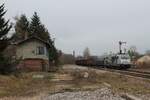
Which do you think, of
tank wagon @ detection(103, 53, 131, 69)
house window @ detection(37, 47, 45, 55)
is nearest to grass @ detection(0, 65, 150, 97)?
house window @ detection(37, 47, 45, 55)

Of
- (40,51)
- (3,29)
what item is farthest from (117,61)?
(3,29)

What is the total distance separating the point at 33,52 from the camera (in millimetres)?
67500

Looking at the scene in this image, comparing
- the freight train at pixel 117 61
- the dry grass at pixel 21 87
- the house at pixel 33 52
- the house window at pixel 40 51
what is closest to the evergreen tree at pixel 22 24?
the freight train at pixel 117 61

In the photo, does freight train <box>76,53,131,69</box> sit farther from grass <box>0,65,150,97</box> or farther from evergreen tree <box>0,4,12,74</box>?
grass <box>0,65,150,97</box>

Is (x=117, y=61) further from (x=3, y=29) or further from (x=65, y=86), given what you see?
(x=65, y=86)

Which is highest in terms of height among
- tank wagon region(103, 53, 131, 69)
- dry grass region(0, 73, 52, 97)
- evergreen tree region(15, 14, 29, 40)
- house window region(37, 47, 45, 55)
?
evergreen tree region(15, 14, 29, 40)

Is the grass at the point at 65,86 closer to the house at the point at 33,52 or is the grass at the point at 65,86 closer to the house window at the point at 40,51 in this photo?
the house at the point at 33,52

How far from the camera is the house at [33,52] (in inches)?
2606

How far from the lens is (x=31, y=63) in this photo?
66.1m

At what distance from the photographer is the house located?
66188mm

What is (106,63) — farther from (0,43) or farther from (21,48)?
(0,43)

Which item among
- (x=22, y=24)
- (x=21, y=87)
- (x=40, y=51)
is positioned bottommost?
(x=21, y=87)

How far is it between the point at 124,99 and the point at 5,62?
26917 mm

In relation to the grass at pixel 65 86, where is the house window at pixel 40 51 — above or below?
above
